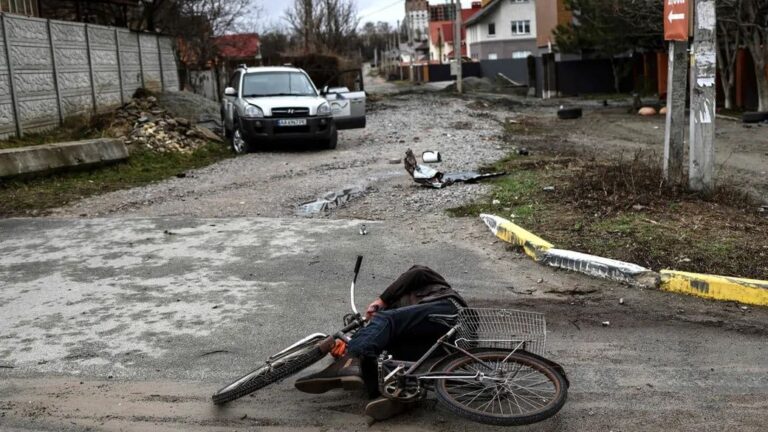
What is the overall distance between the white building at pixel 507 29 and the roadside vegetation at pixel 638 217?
54.6 meters

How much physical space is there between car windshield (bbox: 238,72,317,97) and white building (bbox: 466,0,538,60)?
47.7 m

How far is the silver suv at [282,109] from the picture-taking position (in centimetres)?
1542

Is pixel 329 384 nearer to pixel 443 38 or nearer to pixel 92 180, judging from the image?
pixel 92 180

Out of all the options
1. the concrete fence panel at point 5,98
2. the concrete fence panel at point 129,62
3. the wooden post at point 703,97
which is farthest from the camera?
the concrete fence panel at point 129,62

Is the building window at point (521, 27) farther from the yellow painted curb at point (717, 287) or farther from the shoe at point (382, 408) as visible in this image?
the shoe at point (382, 408)

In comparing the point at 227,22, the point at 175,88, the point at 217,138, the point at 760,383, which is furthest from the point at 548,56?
the point at 760,383

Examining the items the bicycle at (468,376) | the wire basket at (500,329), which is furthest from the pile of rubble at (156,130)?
the wire basket at (500,329)

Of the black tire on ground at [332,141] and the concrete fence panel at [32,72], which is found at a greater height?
the concrete fence panel at [32,72]

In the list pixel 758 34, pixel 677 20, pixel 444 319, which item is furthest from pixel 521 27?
pixel 444 319

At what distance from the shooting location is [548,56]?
39469 millimetres

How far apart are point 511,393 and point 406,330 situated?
646 millimetres

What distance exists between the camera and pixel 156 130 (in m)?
16.2

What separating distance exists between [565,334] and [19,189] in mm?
9126

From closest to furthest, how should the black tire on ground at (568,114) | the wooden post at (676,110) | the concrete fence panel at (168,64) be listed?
the wooden post at (676,110) < the concrete fence panel at (168,64) < the black tire on ground at (568,114)
